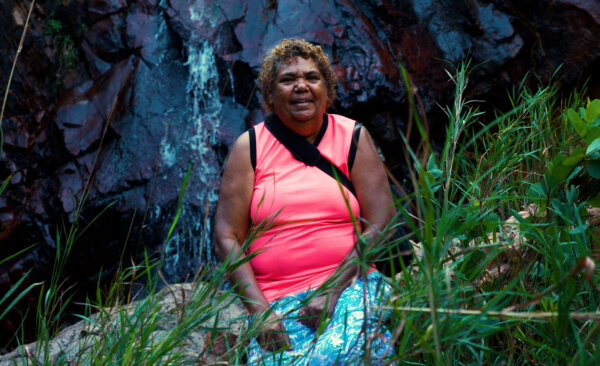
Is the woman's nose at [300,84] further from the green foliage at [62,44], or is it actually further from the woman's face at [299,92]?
the green foliage at [62,44]

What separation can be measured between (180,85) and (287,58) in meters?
3.40

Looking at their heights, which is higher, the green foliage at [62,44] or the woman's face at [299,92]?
the green foliage at [62,44]

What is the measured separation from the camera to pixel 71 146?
5.50 m

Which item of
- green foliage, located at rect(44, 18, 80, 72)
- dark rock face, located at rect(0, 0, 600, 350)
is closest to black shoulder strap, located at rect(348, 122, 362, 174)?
dark rock face, located at rect(0, 0, 600, 350)

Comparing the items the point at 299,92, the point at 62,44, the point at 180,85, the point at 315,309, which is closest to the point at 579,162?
the point at 315,309

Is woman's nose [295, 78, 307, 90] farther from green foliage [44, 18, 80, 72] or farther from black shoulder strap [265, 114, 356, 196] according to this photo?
green foliage [44, 18, 80, 72]

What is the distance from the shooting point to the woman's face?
228 cm

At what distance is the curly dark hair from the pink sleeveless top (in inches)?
15.4

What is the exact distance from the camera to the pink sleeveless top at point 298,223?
2074 millimetres

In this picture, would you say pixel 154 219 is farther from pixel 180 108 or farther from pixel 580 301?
pixel 580 301

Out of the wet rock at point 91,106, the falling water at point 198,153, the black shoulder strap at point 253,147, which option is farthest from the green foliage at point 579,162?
the wet rock at point 91,106

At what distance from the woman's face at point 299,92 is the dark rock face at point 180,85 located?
8.87 ft

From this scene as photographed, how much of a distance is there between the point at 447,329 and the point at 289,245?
3.53ft

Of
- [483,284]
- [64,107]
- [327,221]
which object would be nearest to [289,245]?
[327,221]
